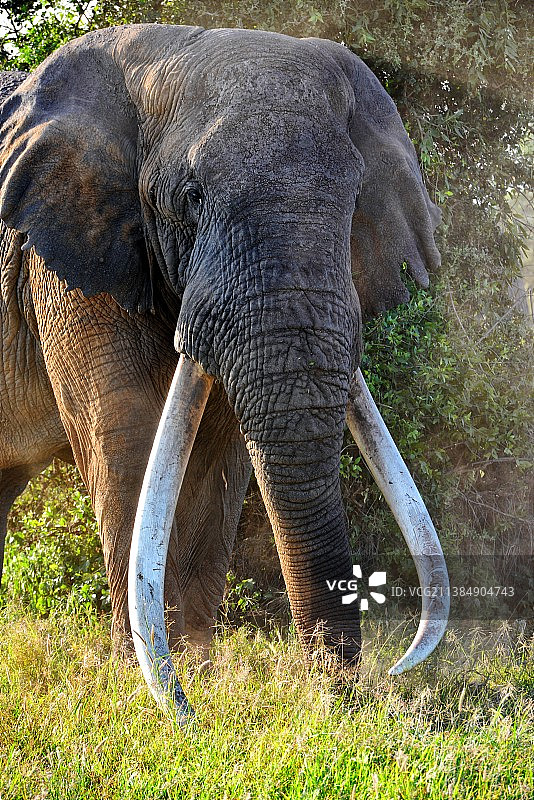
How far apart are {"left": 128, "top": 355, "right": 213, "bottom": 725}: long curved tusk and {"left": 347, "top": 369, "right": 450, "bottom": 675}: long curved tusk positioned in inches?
A: 26.5

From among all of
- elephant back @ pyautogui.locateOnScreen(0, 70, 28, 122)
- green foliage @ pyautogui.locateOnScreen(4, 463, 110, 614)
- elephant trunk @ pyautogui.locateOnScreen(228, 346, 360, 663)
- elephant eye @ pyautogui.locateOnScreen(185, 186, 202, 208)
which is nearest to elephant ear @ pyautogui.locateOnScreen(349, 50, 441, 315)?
elephant eye @ pyautogui.locateOnScreen(185, 186, 202, 208)

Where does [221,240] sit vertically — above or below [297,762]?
above

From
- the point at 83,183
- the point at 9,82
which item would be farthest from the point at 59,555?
the point at 83,183

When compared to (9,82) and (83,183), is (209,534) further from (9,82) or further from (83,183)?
(9,82)

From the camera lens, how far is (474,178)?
7801 mm

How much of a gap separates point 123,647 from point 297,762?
150cm

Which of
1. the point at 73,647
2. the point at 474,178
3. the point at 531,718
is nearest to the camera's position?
the point at 531,718

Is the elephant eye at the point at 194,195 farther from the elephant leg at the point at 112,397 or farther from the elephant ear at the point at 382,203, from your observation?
the elephant ear at the point at 382,203

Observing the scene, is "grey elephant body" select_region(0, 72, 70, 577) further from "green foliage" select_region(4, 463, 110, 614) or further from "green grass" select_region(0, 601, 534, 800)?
"green foliage" select_region(4, 463, 110, 614)

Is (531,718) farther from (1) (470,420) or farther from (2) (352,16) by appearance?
(2) (352,16)

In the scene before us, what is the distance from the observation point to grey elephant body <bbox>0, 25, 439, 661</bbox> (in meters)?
3.88

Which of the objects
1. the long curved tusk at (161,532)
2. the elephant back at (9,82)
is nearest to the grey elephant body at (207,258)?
the long curved tusk at (161,532)

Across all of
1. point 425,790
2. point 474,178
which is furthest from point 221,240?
point 474,178

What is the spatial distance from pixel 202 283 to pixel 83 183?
0.85 m
